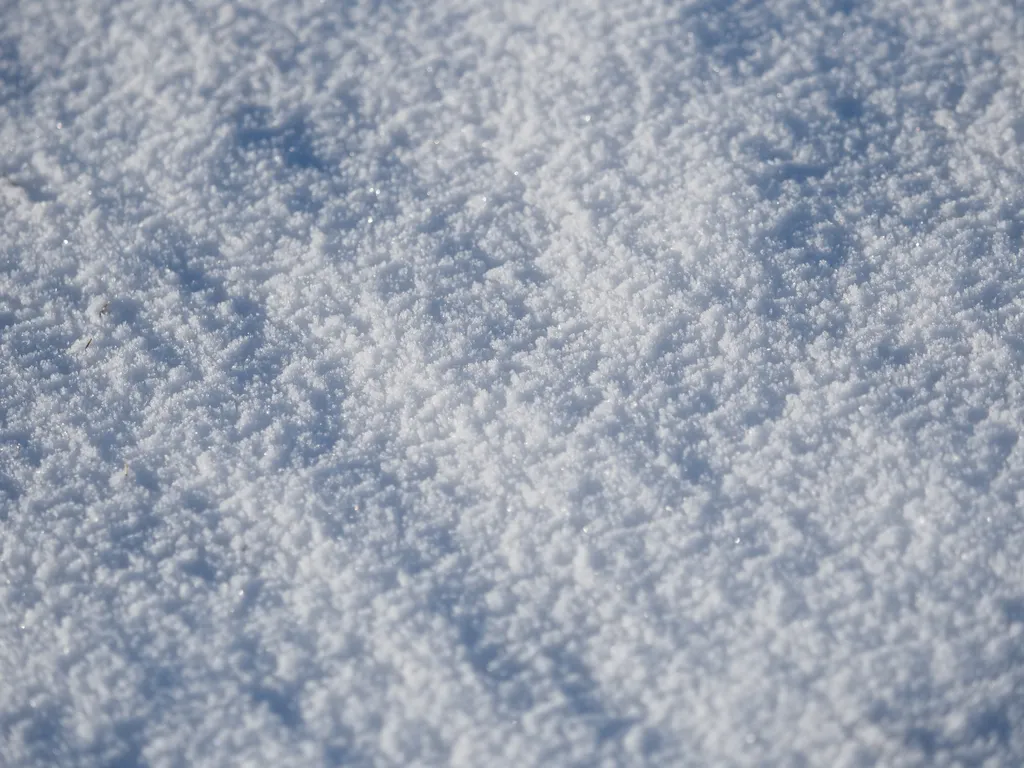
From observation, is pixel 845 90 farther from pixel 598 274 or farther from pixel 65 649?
pixel 65 649

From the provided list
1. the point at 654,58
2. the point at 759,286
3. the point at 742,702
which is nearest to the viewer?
the point at 742,702

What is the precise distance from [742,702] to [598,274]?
37 centimetres

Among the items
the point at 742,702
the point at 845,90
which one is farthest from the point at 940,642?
the point at 845,90

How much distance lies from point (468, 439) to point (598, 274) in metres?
0.19

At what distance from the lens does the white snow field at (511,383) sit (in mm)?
602

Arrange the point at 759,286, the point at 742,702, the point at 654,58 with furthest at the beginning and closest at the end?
the point at 654,58, the point at 759,286, the point at 742,702

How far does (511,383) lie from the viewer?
0.69 m

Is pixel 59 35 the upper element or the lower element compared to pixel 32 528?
upper

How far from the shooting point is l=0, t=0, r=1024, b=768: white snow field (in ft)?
1.97

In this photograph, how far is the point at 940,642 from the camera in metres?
0.60

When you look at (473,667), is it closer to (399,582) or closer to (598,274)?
(399,582)

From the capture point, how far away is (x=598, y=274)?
729 mm

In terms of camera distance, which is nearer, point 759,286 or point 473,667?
point 473,667

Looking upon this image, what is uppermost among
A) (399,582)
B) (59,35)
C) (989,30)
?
(59,35)
